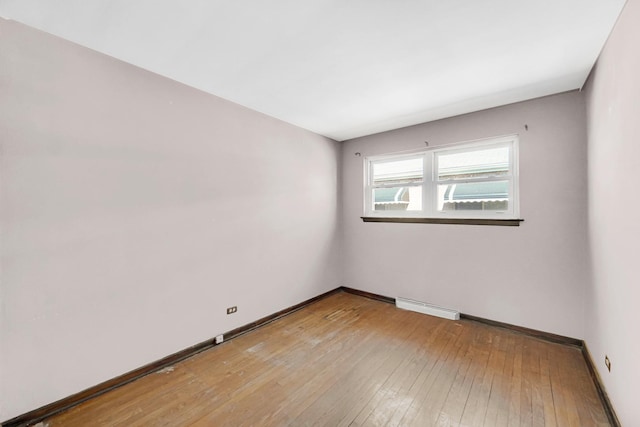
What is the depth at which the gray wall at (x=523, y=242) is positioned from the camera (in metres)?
2.63

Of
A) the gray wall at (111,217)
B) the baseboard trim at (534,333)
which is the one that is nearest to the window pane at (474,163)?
Answer: the baseboard trim at (534,333)

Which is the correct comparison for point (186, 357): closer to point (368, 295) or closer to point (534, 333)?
point (368, 295)

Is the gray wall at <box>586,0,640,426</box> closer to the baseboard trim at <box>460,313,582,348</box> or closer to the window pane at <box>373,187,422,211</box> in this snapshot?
the baseboard trim at <box>460,313,582,348</box>

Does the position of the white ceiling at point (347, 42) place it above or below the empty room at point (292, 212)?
above

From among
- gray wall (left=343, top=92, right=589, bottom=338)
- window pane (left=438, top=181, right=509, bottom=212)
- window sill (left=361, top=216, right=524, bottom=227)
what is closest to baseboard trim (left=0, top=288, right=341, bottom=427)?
window sill (left=361, top=216, right=524, bottom=227)

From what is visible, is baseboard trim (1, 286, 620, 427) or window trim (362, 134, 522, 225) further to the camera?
window trim (362, 134, 522, 225)

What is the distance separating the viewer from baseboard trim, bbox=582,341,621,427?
65.8 inches

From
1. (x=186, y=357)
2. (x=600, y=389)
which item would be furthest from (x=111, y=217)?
(x=600, y=389)

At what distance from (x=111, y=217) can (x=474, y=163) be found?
3.81 meters

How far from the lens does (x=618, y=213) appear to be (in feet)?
5.49

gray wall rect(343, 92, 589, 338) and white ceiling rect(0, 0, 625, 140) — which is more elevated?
white ceiling rect(0, 0, 625, 140)

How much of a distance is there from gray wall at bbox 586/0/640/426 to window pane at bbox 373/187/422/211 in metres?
1.80

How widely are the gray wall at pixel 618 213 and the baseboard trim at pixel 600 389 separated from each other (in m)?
0.06

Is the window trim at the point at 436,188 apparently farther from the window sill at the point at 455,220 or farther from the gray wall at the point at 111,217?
the gray wall at the point at 111,217
